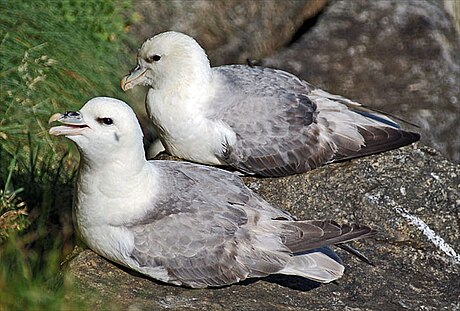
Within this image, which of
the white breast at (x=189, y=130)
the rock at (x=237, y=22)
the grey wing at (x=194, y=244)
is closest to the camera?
the grey wing at (x=194, y=244)

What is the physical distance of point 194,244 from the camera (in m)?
4.56

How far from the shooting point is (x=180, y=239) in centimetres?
455

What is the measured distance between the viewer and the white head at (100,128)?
4449mm

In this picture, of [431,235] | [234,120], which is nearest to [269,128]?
[234,120]

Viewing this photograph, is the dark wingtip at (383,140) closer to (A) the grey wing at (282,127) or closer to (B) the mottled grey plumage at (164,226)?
(A) the grey wing at (282,127)

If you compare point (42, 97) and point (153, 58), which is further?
point (42, 97)

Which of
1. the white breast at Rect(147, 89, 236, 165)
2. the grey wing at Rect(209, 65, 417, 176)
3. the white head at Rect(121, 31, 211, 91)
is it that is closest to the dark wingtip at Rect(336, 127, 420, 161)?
the grey wing at Rect(209, 65, 417, 176)

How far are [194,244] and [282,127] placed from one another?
1.29 m

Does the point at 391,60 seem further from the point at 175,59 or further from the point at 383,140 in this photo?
the point at 175,59

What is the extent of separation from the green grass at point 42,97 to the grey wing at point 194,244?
2.25ft

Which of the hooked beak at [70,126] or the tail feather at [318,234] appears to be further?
the tail feather at [318,234]

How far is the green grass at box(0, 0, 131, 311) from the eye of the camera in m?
5.70

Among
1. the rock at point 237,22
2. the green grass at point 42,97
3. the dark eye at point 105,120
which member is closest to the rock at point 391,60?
the rock at point 237,22

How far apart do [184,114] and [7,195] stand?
107 centimetres
